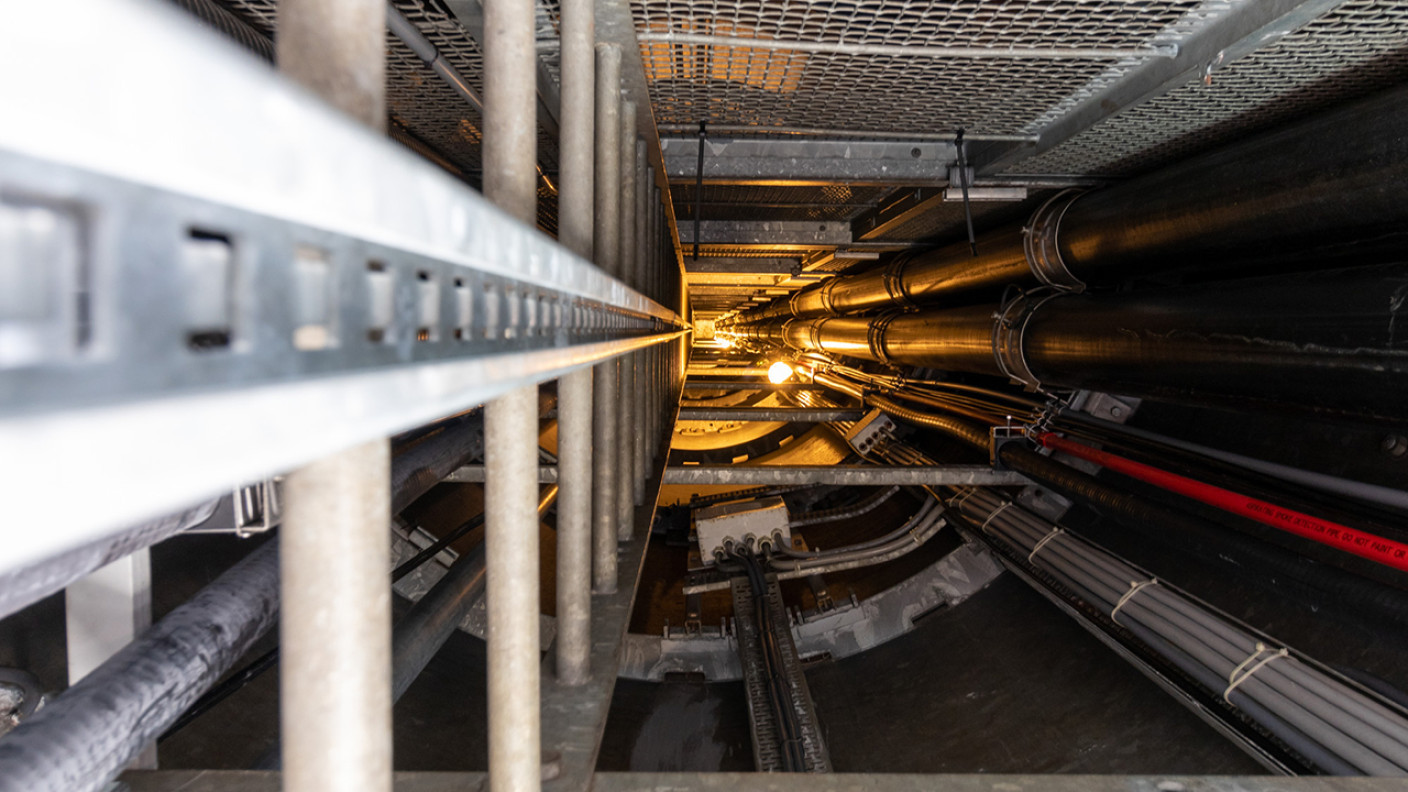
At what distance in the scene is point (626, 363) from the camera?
2.28m

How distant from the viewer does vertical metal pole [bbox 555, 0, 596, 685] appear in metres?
1.41

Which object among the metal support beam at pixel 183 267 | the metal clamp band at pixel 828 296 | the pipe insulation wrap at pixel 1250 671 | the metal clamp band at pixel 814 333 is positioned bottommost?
the pipe insulation wrap at pixel 1250 671

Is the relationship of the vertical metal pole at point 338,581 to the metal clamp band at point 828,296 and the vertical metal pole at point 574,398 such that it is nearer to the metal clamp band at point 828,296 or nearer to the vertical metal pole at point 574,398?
the vertical metal pole at point 574,398

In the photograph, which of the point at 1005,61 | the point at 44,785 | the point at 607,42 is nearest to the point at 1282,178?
the point at 1005,61

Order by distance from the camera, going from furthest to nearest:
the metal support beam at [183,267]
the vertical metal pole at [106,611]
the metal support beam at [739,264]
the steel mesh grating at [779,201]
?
the metal support beam at [739,264], the steel mesh grating at [779,201], the vertical metal pole at [106,611], the metal support beam at [183,267]

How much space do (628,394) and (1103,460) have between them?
207 centimetres

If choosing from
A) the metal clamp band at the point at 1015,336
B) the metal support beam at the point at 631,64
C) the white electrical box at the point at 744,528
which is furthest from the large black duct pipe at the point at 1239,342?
the white electrical box at the point at 744,528

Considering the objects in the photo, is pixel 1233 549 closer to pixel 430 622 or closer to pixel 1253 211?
pixel 1253 211

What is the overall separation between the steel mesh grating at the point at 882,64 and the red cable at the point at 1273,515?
1413 mm

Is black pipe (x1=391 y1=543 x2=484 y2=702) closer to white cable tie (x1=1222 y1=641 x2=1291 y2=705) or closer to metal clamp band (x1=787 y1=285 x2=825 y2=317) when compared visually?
white cable tie (x1=1222 y1=641 x2=1291 y2=705)

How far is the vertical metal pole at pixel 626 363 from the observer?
2.13 meters

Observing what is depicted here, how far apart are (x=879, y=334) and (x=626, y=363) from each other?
3207 mm

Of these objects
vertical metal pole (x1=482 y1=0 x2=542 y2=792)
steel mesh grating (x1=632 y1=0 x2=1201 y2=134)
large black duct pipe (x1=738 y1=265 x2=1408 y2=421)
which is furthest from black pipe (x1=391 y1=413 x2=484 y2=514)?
large black duct pipe (x1=738 y1=265 x2=1408 y2=421)

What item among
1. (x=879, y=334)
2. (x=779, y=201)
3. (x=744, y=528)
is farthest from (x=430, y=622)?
(x=879, y=334)
